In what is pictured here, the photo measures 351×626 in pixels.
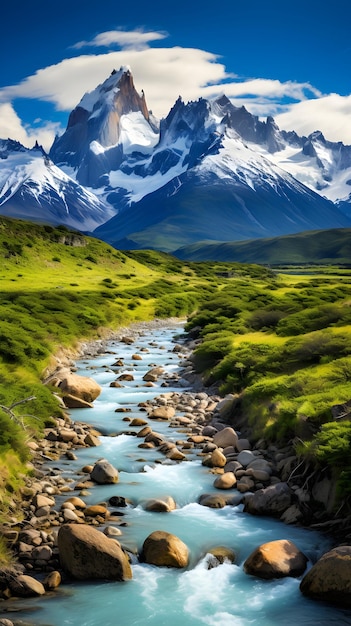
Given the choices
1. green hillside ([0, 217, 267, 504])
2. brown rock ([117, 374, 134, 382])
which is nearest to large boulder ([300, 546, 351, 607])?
green hillside ([0, 217, 267, 504])

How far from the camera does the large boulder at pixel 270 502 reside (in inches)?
750

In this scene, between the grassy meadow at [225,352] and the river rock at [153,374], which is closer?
the grassy meadow at [225,352]

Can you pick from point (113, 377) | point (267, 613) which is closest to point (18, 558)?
point (267, 613)

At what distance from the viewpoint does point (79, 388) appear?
34.6m

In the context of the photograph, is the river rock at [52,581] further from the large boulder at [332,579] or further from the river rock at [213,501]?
the river rock at [213,501]

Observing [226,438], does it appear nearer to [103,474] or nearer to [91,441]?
[91,441]

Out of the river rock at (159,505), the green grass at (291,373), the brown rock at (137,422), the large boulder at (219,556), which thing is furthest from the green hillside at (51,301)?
the green grass at (291,373)

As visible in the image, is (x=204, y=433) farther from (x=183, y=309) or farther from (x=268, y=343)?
(x=183, y=309)

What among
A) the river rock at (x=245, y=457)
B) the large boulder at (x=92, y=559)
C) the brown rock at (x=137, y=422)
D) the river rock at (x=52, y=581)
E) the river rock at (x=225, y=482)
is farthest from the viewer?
the brown rock at (x=137, y=422)

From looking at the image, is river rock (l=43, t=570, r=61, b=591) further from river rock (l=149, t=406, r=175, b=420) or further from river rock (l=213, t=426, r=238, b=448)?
river rock (l=149, t=406, r=175, b=420)

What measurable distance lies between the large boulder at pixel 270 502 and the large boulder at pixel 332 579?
14.2ft

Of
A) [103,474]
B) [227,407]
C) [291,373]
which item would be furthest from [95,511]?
[291,373]

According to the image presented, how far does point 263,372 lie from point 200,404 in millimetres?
4026

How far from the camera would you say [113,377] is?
42.8 metres
